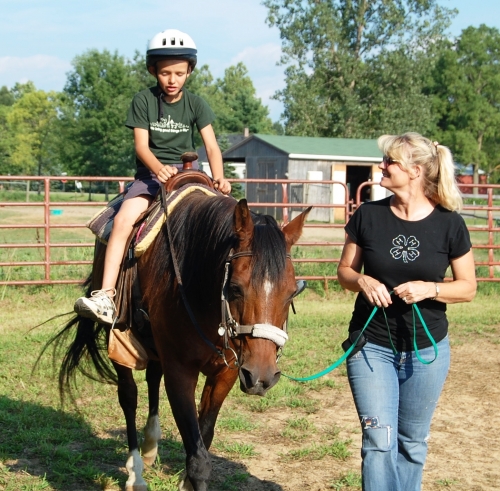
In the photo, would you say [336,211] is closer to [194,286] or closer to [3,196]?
[3,196]

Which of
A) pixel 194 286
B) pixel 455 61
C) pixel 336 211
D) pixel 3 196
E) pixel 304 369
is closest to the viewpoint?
pixel 194 286

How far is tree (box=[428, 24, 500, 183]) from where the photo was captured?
5691cm

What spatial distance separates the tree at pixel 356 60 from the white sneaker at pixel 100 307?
121 ft

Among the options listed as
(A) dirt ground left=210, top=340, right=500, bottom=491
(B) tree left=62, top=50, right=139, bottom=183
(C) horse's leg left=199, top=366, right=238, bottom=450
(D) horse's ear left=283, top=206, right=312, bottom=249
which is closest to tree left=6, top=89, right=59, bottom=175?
(B) tree left=62, top=50, right=139, bottom=183

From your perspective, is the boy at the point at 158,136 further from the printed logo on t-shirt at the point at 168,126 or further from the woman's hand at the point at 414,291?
the woman's hand at the point at 414,291

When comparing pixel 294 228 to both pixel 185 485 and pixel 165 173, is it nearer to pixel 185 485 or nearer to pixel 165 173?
pixel 165 173

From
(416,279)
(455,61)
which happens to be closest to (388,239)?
(416,279)

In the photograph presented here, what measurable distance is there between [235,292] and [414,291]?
2.70 ft

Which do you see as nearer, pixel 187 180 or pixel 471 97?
pixel 187 180

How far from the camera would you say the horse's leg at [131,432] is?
437 centimetres

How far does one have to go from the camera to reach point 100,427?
5.51 m

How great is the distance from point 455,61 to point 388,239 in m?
59.1

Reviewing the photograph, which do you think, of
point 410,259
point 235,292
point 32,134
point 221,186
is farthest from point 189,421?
point 32,134

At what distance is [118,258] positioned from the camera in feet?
14.4
